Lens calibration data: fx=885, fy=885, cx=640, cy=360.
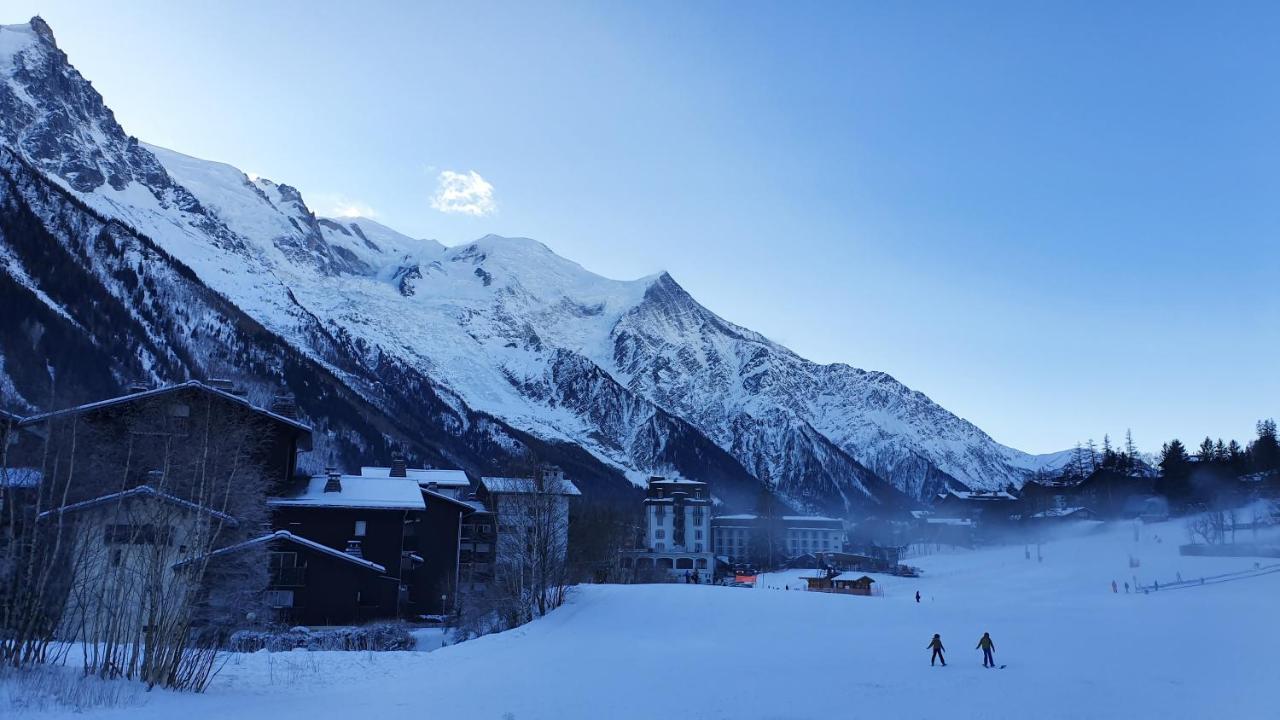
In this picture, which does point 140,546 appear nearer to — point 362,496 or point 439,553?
point 362,496

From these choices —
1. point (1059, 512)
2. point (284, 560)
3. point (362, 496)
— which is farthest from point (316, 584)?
point (1059, 512)

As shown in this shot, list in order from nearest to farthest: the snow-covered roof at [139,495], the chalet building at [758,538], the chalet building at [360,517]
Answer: the snow-covered roof at [139,495]
the chalet building at [360,517]
the chalet building at [758,538]

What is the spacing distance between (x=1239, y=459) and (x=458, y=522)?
132m

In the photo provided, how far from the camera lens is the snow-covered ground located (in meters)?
27.8

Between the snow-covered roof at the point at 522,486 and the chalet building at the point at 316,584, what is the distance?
10795 millimetres

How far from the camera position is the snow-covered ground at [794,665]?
27.8 m

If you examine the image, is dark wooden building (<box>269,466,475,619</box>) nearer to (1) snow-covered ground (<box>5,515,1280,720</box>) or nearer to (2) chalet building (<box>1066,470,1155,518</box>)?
(1) snow-covered ground (<box>5,515,1280,720</box>)

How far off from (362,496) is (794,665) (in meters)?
35.7

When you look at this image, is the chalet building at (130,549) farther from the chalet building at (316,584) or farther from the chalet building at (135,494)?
the chalet building at (316,584)

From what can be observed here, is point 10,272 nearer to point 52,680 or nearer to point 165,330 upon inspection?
point 165,330

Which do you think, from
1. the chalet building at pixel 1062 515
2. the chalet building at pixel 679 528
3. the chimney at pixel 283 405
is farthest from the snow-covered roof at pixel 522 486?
the chalet building at pixel 1062 515

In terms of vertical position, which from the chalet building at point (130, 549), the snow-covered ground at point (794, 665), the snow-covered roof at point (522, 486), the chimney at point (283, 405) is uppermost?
the chimney at point (283, 405)

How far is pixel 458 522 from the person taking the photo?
71.0 metres

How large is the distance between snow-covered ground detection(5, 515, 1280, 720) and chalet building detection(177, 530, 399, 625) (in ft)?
42.2
